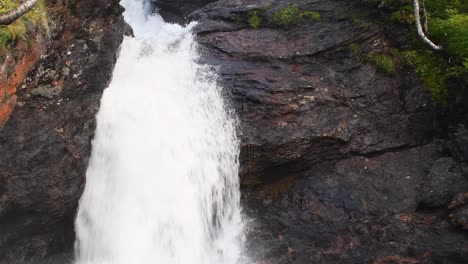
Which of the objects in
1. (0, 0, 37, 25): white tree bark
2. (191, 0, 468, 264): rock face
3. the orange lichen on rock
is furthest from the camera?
(191, 0, 468, 264): rock face

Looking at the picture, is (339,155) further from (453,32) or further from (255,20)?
(255,20)

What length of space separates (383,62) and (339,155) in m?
2.93

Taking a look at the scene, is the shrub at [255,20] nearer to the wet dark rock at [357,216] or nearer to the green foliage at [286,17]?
the green foliage at [286,17]

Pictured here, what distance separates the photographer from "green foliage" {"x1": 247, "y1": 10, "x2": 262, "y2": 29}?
12.8m

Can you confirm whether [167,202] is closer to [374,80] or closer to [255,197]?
[255,197]

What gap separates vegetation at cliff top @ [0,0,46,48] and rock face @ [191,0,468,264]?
4.49 metres

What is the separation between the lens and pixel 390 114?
33.9 feet

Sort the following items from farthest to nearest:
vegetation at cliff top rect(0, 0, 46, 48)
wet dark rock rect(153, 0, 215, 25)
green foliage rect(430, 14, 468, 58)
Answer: wet dark rock rect(153, 0, 215, 25), green foliage rect(430, 14, 468, 58), vegetation at cliff top rect(0, 0, 46, 48)

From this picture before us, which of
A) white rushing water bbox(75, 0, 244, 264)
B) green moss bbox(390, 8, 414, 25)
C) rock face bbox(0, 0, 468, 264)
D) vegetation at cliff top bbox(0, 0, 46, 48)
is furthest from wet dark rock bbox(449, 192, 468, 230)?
vegetation at cliff top bbox(0, 0, 46, 48)

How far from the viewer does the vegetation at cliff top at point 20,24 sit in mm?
6789

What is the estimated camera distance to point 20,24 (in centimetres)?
722

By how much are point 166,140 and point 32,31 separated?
3609 millimetres

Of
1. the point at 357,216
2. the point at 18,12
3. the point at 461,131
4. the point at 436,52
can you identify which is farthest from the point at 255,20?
the point at 18,12

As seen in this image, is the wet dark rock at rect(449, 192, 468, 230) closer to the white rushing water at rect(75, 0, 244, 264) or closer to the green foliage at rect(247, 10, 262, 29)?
the white rushing water at rect(75, 0, 244, 264)
